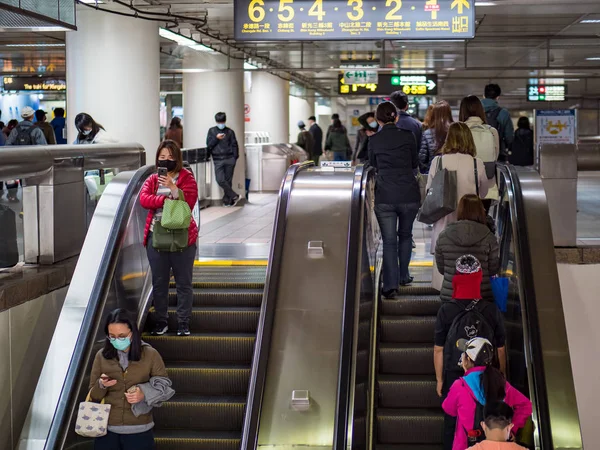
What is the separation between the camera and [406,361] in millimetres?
8023

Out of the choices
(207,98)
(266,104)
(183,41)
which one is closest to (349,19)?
(183,41)

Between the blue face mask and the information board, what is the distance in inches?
245

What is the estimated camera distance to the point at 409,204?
8773 millimetres

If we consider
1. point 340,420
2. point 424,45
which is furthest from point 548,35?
point 340,420

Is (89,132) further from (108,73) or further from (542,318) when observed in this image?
(542,318)

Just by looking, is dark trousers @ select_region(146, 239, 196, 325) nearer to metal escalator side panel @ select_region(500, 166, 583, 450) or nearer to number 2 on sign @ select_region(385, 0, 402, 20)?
metal escalator side panel @ select_region(500, 166, 583, 450)

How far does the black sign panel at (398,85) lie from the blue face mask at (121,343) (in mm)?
18830

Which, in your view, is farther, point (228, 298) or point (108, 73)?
point (108, 73)

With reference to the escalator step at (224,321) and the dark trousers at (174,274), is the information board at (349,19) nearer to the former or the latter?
the escalator step at (224,321)

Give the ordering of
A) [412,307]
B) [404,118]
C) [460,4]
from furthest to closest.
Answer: [460,4]
[404,118]
[412,307]

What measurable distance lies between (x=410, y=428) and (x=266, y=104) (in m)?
22.1

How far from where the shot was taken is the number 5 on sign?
11.6 m

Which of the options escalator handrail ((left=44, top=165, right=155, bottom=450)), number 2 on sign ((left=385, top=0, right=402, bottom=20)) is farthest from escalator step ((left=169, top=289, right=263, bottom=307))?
number 2 on sign ((left=385, top=0, right=402, bottom=20))

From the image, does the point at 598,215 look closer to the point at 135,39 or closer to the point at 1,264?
the point at 1,264
